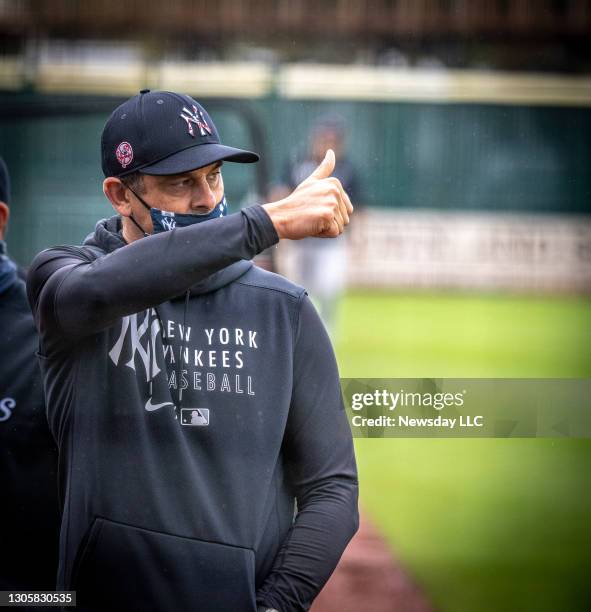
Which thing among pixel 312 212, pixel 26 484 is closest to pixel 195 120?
pixel 312 212

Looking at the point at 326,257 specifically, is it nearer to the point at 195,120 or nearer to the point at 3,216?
the point at 3,216

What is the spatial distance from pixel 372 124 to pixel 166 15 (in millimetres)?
1040

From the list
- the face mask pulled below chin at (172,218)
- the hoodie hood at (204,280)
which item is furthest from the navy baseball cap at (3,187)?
the face mask pulled below chin at (172,218)

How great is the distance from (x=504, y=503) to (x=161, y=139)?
2.26 metres

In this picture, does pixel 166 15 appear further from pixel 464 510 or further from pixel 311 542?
pixel 464 510

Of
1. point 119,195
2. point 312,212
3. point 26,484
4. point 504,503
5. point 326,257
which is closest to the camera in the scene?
point 312,212

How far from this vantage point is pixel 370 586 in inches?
125

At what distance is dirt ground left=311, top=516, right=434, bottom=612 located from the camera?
2955 mm

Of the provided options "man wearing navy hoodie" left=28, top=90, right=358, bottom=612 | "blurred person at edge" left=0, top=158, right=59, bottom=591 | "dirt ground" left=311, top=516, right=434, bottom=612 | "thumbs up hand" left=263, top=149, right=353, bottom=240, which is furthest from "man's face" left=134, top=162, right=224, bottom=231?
"dirt ground" left=311, top=516, right=434, bottom=612

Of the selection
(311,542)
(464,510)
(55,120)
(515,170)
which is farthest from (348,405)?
(464,510)

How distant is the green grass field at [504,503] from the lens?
2854 millimetres

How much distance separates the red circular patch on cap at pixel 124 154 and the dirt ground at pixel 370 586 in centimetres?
169

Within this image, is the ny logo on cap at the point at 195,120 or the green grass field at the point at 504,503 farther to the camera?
the green grass field at the point at 504,503
